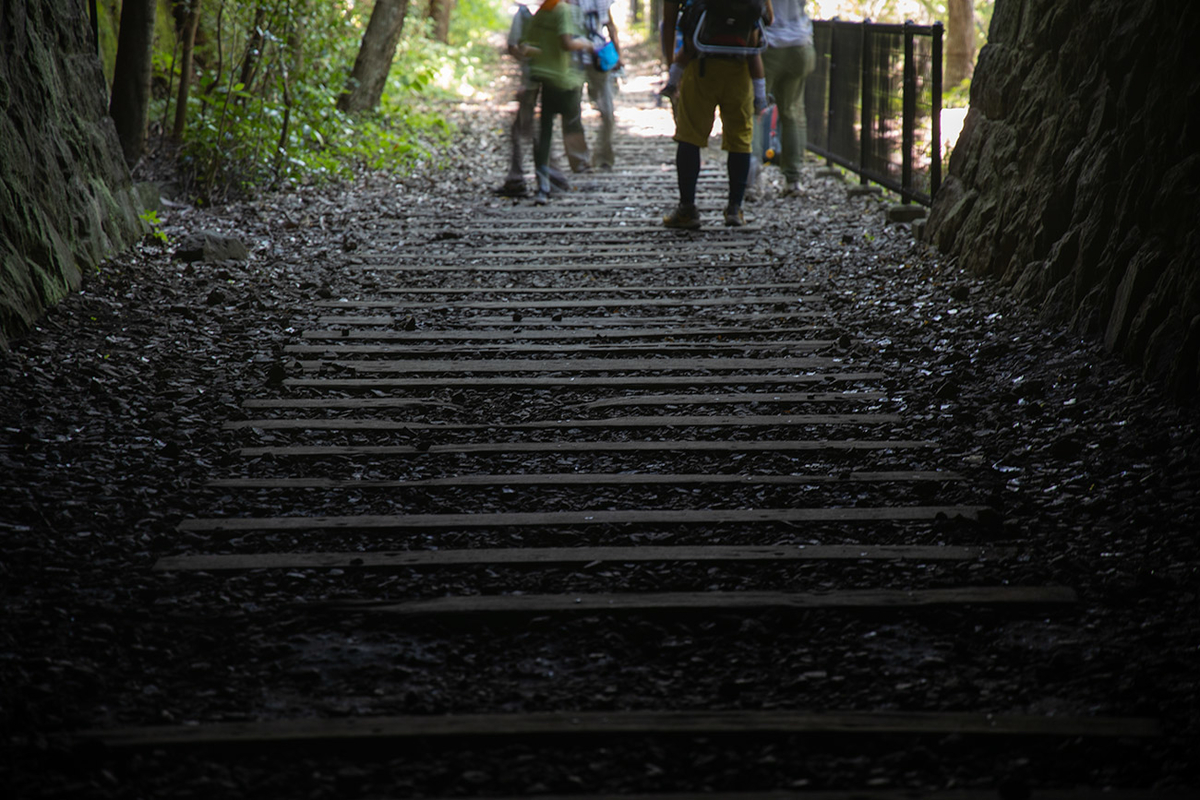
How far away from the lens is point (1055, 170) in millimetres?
A: 5875

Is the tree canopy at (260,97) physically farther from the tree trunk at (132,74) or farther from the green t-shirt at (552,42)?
the green t-shirt at (552,42)

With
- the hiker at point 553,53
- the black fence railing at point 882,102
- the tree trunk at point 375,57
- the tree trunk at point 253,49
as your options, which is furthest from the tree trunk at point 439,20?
the hiker at point 553,53

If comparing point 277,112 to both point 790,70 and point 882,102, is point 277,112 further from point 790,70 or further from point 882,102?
point 882,102

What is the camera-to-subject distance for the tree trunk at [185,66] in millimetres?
9117

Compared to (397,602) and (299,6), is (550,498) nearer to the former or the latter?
(397,602)

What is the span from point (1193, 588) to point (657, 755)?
5.73ft

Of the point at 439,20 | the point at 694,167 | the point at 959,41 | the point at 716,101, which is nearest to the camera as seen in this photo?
the point at 716,101

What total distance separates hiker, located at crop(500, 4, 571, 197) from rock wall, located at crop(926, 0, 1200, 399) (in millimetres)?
4154

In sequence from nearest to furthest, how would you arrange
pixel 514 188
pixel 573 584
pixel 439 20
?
pixel 573 584, pixel 514 188, pixel 439 20

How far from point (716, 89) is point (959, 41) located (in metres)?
10.4

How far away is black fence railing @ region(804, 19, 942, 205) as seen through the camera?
895cm

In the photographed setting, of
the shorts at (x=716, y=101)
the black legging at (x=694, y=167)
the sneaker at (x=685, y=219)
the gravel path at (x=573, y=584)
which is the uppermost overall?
the shorts at (x=716, y=101)

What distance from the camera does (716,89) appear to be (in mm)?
8352

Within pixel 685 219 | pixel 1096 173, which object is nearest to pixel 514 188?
pixel 685 219
